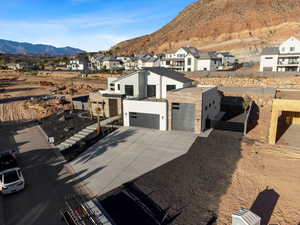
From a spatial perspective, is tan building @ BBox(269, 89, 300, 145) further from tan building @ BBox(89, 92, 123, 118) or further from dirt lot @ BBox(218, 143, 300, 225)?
tan building @ BBox(89, 92, 123, 118)

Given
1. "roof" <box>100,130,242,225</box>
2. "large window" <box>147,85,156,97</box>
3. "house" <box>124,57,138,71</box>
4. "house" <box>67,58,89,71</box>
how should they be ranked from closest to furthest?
1. "roof" <box>100,130,242,225</box>
2. "large window" <box>147,85,156,97</box>
3. "house" <box>124,57,138,71</box>
4. "house" <box>67,58,89,71</box>

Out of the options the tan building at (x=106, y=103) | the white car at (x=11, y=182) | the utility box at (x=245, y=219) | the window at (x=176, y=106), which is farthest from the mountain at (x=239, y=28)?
the white car at (x=11, y=182)

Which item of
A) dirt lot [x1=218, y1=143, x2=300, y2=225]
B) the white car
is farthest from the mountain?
the white car

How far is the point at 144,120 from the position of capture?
2470 centimetres

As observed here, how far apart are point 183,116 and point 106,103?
40.2ft

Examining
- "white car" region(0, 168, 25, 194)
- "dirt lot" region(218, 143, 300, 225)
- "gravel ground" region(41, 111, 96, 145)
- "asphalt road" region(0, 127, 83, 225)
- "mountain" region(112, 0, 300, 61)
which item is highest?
"mountain" region(112, 0, 300, 61)

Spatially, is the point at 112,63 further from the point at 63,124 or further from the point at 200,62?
the point at 63,124

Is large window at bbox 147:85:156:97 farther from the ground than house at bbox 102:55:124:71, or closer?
closer

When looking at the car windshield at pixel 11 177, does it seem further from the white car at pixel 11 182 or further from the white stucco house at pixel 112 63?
the white stucco house at pixel 112 63

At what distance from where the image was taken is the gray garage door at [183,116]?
2248cm

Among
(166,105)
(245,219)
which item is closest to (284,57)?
(166,105)

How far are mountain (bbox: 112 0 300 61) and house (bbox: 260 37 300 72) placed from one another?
32.0 m

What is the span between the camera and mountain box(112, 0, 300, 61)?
9806cm

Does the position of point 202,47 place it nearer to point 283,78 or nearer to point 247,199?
point 283,78
